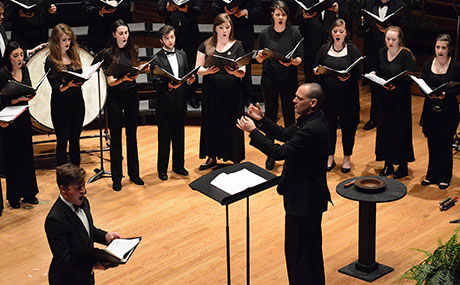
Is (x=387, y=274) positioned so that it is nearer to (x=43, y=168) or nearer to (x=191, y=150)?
(x=191, y=150)

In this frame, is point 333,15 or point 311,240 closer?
point 311,240

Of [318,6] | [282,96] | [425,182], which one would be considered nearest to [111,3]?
[282,96]

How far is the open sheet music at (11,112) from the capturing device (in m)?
6.02

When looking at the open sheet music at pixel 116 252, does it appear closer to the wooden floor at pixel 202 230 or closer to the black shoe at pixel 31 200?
the wooden floor at pixel 202 230

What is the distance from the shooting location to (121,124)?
6.80m

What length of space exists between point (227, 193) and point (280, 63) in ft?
11.0

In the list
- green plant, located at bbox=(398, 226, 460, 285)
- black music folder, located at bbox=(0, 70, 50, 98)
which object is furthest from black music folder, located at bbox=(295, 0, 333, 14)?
green plant, located at bbox=(398, 226, 460, 285)

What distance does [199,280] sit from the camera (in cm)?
522

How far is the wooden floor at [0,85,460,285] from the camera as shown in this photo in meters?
5.34

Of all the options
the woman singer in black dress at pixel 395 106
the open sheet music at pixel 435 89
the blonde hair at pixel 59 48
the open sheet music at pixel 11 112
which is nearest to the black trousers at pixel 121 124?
the blonde hair at pixel 59 48

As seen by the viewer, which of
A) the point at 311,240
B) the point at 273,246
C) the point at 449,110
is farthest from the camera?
the point at 449,110

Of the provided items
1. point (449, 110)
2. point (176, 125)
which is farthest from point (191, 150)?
point (449, 110)

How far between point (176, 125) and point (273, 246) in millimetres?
1839

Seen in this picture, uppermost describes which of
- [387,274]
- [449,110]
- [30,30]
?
[30,30]
